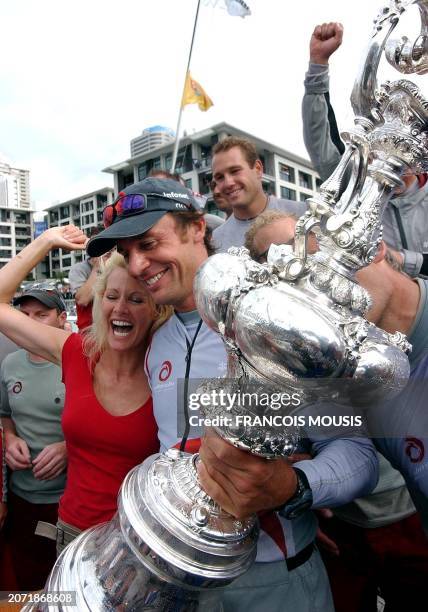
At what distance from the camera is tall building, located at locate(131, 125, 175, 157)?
149ft

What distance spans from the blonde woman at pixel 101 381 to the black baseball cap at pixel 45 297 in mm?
970

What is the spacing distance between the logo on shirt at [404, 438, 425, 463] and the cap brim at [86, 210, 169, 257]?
2.69 feet

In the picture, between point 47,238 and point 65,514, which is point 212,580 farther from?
point 47,238

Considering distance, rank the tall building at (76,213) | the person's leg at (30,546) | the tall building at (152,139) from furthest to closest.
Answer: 1. the tall building at (76,213)
2. the tall building at (152,139)
3. the person's leg at (30,546)

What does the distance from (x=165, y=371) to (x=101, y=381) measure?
0.41 m

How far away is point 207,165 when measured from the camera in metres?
38.9

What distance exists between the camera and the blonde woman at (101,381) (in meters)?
1.39

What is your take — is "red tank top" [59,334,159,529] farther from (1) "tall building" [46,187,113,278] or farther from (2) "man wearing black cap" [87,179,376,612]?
(1) "tall building" [46,187,113,278]

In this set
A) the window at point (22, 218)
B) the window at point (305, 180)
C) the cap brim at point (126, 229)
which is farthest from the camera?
the window at point (22, 218)

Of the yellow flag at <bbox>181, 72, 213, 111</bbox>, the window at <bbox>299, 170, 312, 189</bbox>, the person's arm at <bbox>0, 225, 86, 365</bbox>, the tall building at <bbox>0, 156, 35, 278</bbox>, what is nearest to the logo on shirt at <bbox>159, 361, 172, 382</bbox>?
the person's arm at <bbox>0, 225, 86, 365</bbox>

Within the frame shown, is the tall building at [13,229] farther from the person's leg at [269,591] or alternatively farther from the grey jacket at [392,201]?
the person's leg at [269,591]

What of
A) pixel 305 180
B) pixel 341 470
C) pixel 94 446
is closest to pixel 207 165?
pixel 305 180

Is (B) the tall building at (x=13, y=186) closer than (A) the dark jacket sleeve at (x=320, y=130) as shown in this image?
No

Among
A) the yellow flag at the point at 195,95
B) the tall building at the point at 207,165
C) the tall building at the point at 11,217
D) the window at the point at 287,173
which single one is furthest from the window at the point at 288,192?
the tall building at the point at 11,217
